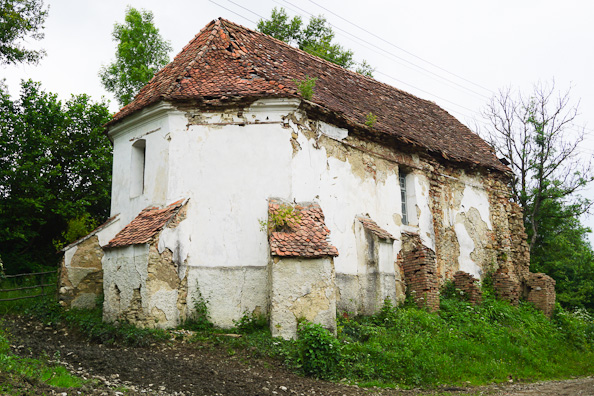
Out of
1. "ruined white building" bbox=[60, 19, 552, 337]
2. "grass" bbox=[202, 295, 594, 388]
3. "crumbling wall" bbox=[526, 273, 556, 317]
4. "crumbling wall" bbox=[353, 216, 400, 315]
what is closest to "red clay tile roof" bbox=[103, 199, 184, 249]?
"ruined white building" bbox=[60, 19, 552, 337]

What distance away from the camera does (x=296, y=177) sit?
13078mm

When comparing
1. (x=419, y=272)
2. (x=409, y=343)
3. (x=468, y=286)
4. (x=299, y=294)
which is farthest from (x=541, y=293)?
(x=299, y=294)

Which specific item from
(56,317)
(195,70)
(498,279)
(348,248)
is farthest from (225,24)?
(498,279)

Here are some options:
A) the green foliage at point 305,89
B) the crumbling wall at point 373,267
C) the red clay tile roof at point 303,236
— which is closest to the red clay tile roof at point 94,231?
the red clay tile roof at point 303,236

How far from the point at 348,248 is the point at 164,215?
4.48m

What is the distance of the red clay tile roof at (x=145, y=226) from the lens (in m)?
11.8

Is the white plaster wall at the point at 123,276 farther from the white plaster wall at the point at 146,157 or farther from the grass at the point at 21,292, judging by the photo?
the grass at the point at 21,292

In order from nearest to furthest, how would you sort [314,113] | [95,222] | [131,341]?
1. [131,341]
2. [314,113]
3. [95,222]

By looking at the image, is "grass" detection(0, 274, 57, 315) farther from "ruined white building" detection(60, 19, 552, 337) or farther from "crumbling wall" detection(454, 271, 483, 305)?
"crumbling wall" detection(454, 271, 483, 305)

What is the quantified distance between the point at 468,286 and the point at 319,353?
8.29 m

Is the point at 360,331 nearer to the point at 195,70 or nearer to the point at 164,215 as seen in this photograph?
the point at 164,215

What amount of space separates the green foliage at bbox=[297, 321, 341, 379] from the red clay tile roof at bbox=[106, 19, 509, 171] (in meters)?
5.50

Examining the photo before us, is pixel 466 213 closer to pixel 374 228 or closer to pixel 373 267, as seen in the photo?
pixel 374 228

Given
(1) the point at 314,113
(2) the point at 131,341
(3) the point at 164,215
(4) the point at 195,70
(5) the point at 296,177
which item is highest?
(4) the point at 195,70
